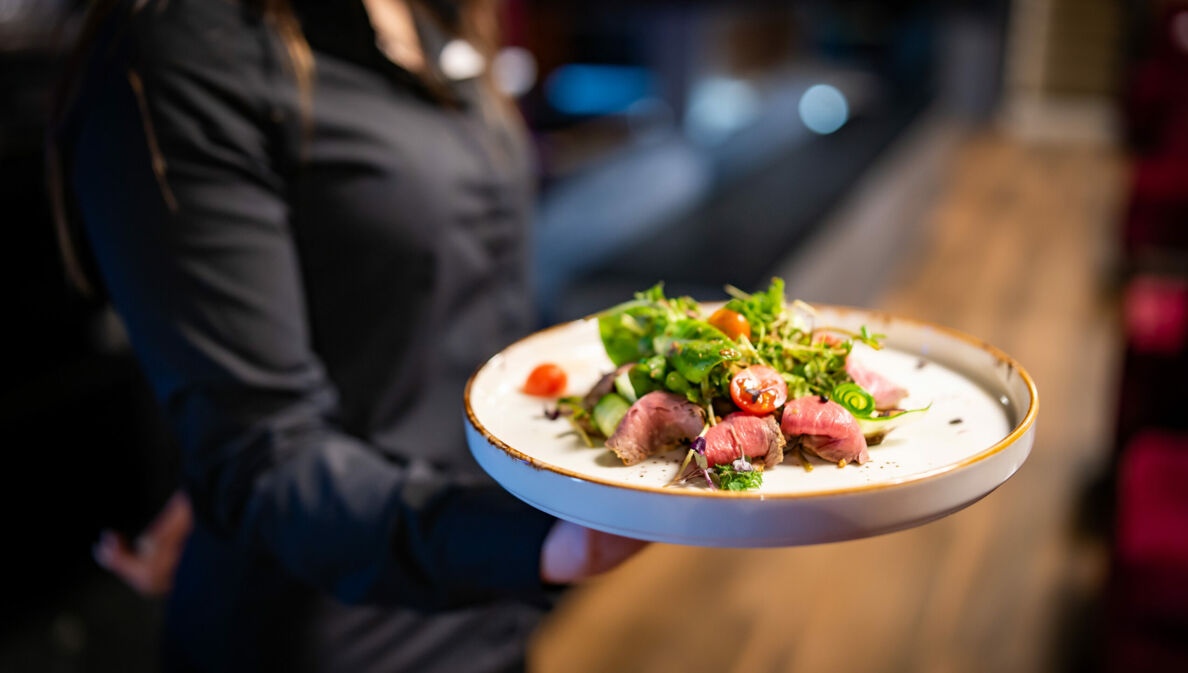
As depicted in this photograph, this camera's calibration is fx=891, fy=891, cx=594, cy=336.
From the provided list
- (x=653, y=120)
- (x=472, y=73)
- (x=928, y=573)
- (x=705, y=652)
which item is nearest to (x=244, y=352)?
(x=472, y=73)

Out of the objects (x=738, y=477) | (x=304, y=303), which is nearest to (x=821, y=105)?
(x=304, y=303)

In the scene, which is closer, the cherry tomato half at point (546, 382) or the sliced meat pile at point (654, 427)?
the sliced meat pile at point (654, 427)

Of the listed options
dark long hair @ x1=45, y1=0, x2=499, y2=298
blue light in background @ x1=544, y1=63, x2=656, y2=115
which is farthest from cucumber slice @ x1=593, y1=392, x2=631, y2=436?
blue light in background @ x1=544, y1=63, x2=656, y2=115

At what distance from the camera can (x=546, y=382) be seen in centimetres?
78

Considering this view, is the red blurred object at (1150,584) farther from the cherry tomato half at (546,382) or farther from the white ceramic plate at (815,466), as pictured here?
the cherry tomato half at (546,382)

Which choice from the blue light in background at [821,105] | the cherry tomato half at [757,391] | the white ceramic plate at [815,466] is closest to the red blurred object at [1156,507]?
the white ceramic plate at [815,466]

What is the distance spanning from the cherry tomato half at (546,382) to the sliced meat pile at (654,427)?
12 centimetres

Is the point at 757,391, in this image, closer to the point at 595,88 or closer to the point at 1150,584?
the point at 1150,584

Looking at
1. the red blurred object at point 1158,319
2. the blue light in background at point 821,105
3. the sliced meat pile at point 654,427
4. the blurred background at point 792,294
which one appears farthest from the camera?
the blue light in background at point 821,105

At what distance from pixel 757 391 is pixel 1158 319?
2.46 metres

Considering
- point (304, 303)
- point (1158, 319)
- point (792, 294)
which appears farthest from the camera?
point (792, 294)

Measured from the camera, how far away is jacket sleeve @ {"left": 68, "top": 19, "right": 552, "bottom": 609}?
779 millimetres

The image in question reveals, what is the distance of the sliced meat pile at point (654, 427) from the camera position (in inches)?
25.7

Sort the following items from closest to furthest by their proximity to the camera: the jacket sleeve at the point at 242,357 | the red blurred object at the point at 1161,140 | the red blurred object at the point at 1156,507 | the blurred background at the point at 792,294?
the jacket sleeve at the point at 242,357
the red blurred object at the point at 1156,507
the blurred background at the point at 792,294
the red blurred object at the point at 1161,140
